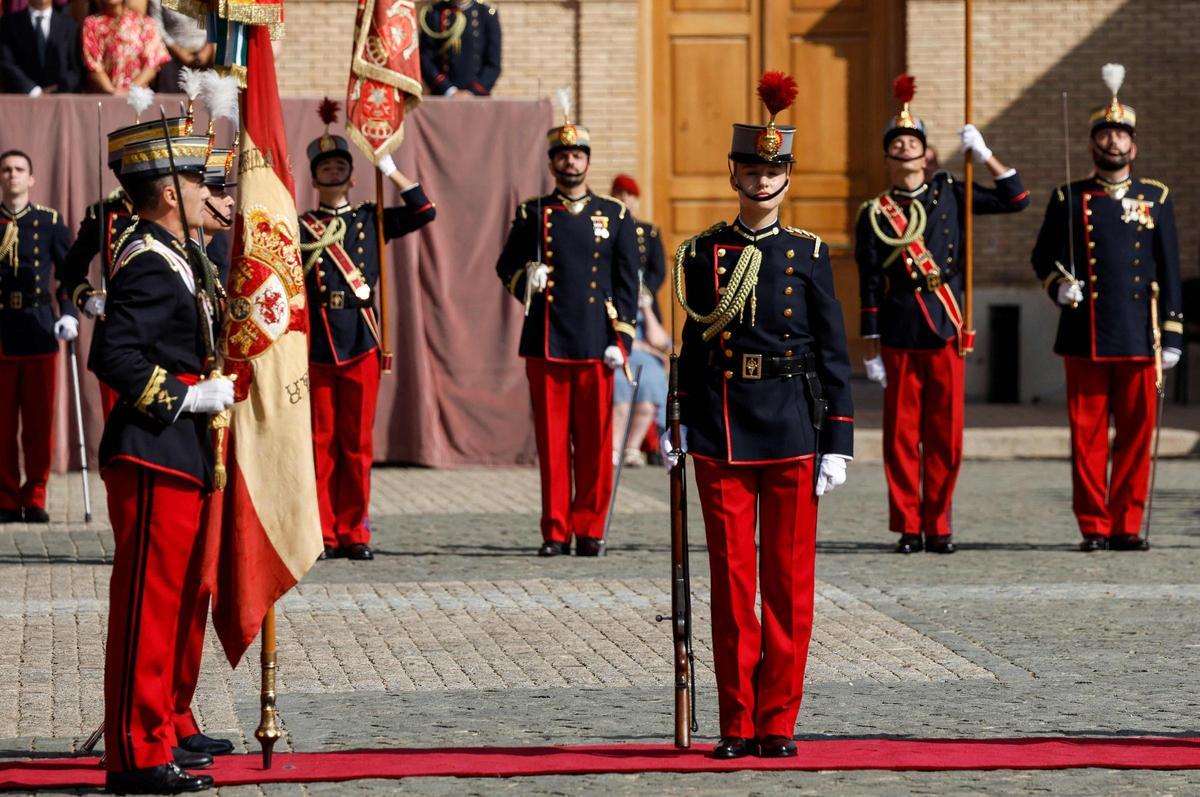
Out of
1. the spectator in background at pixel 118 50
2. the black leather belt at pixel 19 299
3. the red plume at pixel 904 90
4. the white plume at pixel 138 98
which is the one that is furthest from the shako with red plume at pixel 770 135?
the spectator in background at pixel 118 50

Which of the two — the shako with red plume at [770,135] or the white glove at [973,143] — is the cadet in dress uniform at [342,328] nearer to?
the white glove at [973,143]

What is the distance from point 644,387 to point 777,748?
9.66 meters

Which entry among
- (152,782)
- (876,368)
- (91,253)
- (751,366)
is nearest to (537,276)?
(876,368)

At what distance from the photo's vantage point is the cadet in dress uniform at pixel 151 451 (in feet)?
20.2

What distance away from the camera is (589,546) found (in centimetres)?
1157

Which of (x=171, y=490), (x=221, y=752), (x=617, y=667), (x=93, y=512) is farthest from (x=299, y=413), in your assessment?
(x=93, y=512)

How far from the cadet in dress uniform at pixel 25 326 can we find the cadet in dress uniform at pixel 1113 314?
5.65m

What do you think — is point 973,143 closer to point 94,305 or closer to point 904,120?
point 904,120

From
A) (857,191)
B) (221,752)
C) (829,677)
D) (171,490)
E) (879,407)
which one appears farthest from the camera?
(857,191)

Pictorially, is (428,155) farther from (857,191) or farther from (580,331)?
(857,191)

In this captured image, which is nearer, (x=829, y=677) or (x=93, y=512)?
(x=829, y=677)

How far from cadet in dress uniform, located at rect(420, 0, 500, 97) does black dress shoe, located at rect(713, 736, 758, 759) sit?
10554mm

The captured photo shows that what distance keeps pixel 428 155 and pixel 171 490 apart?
9940 millimetres

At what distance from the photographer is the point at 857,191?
21.2m
